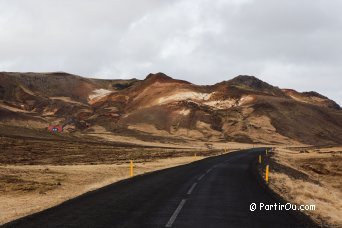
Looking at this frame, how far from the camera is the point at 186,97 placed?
17550cm

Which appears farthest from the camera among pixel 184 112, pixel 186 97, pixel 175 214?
pixel 186 97

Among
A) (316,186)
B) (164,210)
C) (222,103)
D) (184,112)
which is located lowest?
(316,186)

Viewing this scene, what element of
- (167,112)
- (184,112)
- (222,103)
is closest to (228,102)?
(222,103)

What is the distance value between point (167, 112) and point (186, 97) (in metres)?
18.2

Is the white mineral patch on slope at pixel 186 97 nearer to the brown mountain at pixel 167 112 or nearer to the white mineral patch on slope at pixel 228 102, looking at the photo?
the brown mountain at pixel 167 112

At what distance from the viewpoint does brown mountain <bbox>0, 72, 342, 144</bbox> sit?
145625 mm

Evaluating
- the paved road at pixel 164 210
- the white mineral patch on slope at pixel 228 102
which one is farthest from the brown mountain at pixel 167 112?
the paved road at pixel 164 210

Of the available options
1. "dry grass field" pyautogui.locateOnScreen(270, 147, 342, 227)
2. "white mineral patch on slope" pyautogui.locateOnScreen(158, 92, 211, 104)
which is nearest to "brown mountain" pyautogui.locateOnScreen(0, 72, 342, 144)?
"white mineral patch on slope" pyautogui.locateOnScreen(158, 92, 211, 104)

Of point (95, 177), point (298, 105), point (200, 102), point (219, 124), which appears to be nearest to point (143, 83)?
point (200, 102)

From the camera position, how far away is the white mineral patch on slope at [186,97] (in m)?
172

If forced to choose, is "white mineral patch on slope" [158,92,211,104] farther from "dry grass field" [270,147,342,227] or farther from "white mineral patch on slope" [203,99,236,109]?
"dry grass field" [270,147,342,227]

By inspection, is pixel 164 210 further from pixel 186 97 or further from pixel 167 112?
pixel 186 97

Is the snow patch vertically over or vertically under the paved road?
over

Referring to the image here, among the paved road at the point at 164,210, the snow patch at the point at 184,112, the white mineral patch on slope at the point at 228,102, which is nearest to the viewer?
the paved road at the point at 164,210
